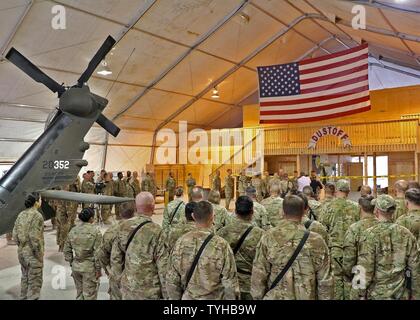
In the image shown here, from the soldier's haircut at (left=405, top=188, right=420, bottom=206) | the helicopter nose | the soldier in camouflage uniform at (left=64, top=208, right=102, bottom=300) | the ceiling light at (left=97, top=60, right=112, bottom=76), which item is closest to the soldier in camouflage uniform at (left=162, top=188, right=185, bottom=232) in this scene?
the soldier in camouflage uniform at (left=64, top=208, right=102, bottom=300)

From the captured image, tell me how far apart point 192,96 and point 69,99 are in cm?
1383

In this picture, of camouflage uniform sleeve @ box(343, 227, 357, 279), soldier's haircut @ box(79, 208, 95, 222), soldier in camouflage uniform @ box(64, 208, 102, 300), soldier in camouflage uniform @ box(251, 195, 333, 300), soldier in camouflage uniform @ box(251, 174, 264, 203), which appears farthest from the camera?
soldier in camouflage uniform @ box(251, 174, 264, 203)

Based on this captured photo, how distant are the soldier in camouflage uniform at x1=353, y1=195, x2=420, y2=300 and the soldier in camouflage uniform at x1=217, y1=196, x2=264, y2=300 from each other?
974 millimetres

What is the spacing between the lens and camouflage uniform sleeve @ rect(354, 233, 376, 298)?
10.8 feet

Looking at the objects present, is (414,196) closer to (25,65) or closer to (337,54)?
(25,65)

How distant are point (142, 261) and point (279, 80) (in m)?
10.1

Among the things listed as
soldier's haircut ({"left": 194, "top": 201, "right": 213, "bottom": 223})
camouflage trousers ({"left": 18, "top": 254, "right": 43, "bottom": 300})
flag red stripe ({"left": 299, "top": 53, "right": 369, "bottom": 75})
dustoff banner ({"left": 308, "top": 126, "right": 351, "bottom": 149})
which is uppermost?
flag red stripe ({"left": 299, "top": 53, "right": 369, "bottom": 75})

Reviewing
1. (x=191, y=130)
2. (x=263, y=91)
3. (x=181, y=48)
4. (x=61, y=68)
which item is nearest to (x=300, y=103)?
(x=263, y=91)

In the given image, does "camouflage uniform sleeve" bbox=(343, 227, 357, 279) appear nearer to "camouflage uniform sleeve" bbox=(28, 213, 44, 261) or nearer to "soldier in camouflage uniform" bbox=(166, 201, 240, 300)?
"soldier in camouflage uniform" bbox=(166, 201, 240, 300)

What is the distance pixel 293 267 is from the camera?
2.71m

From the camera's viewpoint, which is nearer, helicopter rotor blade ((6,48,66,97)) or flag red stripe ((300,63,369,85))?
helicopter rotor blade ((6,48,66,97))

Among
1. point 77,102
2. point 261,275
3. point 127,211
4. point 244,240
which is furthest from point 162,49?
point 261,275

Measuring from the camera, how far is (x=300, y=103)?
1237 centimetres

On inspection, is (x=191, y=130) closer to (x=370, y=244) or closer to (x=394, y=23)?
(x=394, y=23)
